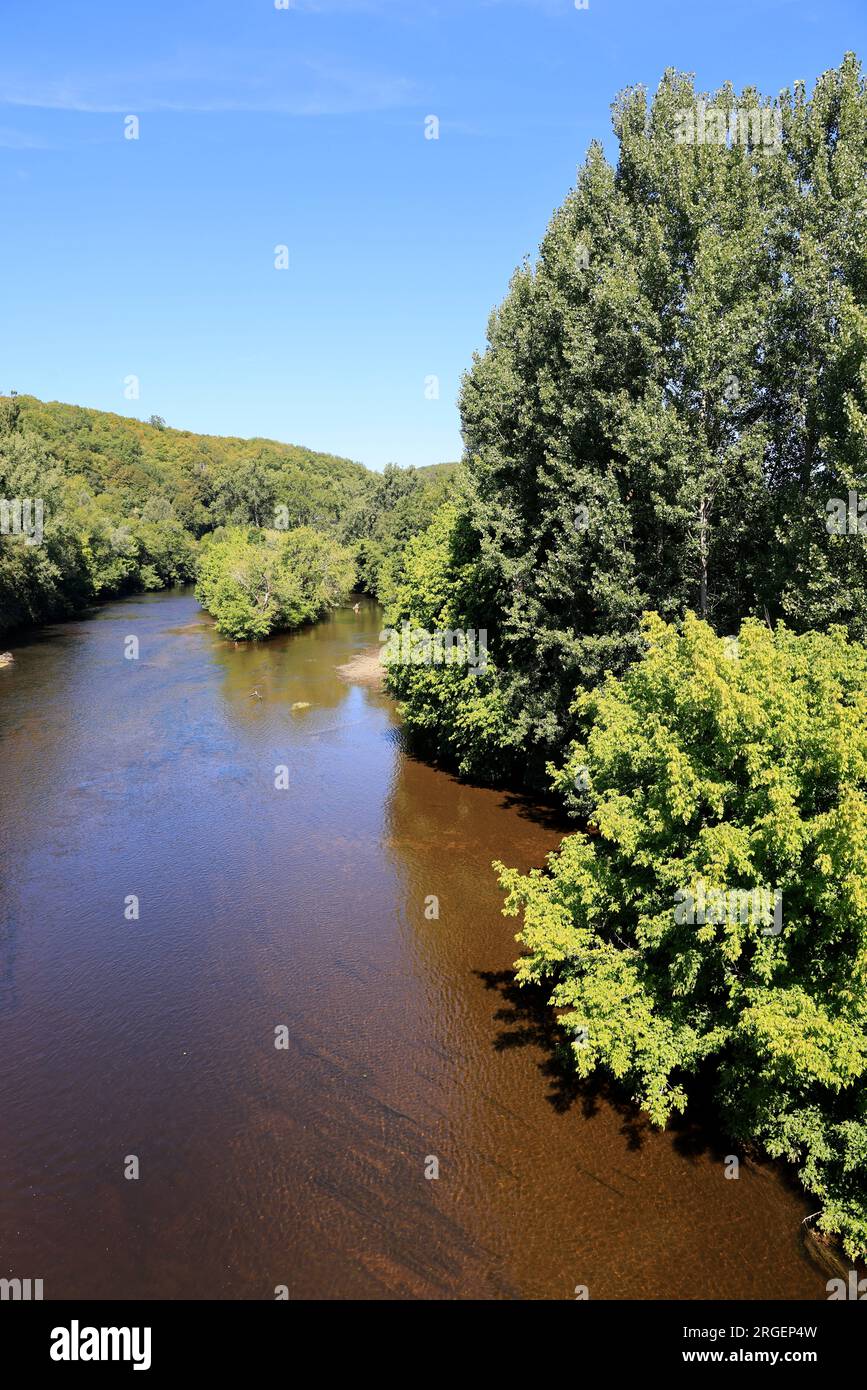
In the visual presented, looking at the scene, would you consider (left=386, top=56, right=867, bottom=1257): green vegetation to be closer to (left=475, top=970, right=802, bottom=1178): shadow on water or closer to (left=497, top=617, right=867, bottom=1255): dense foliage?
(left=497, top=617, right=867, bottom=1255): dense foliage

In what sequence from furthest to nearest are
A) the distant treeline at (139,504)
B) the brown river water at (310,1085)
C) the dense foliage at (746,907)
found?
1. the distant treeline at (139,504)
2. the brown river water at (310,1085)
3. the dense foliage at (746,907)

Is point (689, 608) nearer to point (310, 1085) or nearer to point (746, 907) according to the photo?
point (746, 907)

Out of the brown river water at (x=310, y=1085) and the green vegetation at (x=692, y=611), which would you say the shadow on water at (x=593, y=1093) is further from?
the green vegetation at (x=692, y=611)

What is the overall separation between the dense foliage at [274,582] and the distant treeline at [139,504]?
2102mm

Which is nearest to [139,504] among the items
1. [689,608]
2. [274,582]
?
[274,582]

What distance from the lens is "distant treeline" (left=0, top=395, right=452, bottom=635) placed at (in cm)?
6650

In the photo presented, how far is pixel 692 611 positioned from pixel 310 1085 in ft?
44.9

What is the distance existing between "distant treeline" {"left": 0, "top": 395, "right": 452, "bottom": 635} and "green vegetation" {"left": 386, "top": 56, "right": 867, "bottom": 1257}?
36.0 m

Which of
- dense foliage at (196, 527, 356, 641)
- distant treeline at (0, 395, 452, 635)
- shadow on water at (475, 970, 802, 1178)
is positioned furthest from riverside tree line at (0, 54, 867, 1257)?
distant treeline at (0, 395, 452, 635)

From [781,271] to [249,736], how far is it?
1195 inches

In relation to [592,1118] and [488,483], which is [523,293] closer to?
[488,483]

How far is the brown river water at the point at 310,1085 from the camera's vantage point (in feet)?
43.7

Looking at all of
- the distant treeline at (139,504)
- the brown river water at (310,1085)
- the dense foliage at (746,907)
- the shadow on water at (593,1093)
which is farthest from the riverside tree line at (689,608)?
the distant treeline at (139,504)

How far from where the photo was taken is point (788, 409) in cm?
2297
